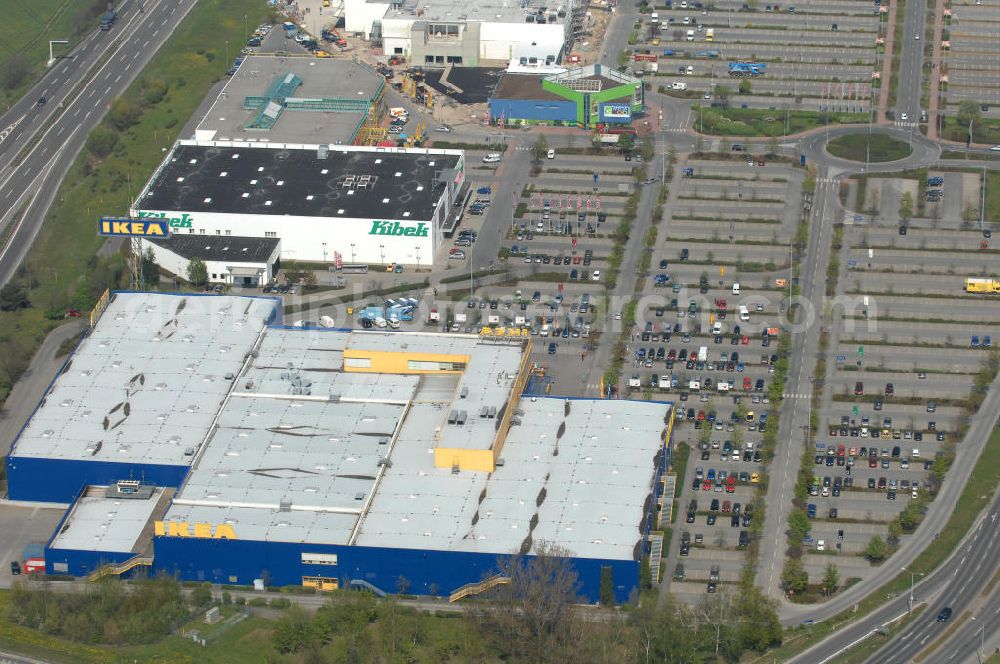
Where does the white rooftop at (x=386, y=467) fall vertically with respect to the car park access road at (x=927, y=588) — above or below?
above

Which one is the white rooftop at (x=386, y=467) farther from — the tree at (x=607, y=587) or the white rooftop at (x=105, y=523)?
the tree at (x=607, y=587)

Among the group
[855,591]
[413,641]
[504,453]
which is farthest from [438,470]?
[855,591]

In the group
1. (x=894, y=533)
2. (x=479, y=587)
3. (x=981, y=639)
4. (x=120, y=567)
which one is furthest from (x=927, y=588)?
(x=120, y=567)

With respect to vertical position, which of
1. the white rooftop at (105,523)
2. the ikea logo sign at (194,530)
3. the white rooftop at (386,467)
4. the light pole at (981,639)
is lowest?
the light pole at (981,639)

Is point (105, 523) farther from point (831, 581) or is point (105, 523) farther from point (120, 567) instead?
point (831, 581)

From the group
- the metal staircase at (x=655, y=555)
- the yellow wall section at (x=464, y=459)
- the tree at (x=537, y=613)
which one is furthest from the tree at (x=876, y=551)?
the yellow wall section at (x=464, y=459)

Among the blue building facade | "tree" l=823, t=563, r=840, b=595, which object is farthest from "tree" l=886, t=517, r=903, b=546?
the blue building facade
